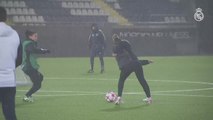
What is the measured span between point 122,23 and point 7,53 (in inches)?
1305

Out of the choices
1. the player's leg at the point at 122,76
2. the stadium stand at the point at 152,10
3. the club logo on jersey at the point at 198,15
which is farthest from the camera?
the stadium stand at the point at 152,10

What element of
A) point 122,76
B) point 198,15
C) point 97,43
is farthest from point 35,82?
point 198,15

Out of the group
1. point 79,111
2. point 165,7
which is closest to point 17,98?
point 79,111

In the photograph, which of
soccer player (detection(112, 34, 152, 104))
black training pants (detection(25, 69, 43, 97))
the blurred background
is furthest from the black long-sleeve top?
the blurred background

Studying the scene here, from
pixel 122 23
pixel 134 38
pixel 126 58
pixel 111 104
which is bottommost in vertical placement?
pixel 134 38

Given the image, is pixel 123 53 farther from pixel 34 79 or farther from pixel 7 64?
pixel 7 64

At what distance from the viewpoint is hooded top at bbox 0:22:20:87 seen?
771cm

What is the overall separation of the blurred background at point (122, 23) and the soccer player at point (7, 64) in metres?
27.3

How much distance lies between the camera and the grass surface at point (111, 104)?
1161 centimetres

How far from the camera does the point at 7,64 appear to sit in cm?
777

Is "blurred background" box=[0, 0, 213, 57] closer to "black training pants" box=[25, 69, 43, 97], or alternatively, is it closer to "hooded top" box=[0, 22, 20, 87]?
"black training pants" box=[25, 69, 43, 97]

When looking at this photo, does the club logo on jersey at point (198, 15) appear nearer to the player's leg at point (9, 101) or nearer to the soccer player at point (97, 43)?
the soccer player at point (97, 43)

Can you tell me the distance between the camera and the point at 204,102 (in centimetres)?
1370

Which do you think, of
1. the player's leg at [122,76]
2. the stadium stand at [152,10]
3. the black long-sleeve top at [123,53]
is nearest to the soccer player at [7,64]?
the black long-sleeve top at [123,53]
